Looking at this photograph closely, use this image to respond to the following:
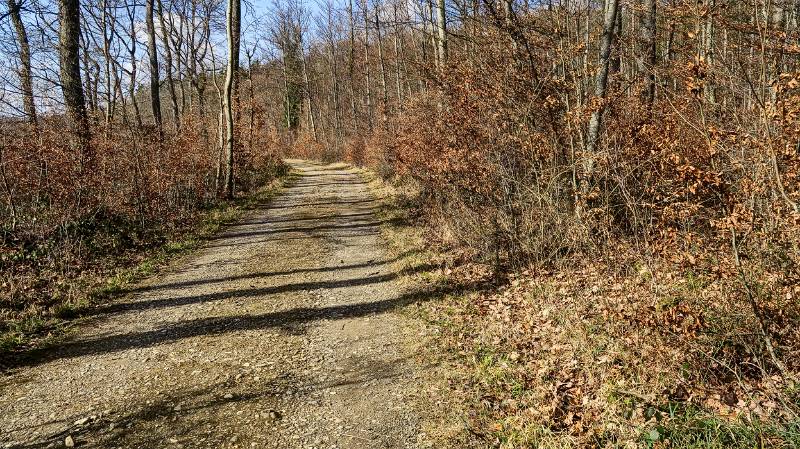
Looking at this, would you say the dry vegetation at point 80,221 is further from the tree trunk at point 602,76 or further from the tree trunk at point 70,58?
the tree trunk at point 602,76

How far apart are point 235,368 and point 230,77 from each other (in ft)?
47.6

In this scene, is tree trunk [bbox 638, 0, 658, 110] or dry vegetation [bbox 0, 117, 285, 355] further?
tree trunk [bbox 638, 0, 658, 110]

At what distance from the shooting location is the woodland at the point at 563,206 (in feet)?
14.8

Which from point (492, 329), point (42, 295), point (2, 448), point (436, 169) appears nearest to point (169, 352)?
point (2, 448)

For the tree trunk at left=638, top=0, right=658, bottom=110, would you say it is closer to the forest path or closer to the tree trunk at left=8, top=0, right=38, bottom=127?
the forest path

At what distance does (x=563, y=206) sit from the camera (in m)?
8.64

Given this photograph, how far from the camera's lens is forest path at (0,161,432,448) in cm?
485

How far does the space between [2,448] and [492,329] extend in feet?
17.0

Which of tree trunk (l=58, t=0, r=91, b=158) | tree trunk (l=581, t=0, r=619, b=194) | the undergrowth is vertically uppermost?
tree trunk (l=58, t=0, r=91, b=158)

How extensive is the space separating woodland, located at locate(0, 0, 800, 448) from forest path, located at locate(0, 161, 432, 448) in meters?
0.84

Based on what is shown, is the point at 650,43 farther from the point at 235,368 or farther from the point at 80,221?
the point at 80,221

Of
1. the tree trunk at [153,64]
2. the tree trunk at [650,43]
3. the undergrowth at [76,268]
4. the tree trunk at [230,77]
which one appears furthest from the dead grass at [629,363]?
the tree trunk at [153,64]

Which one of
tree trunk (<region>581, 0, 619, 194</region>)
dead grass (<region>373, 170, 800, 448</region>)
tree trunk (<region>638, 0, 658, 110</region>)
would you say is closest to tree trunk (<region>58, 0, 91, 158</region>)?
dead grass (<region>373, 170, 800, 448</region>)

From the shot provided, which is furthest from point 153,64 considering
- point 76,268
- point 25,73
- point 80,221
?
point 76,268
